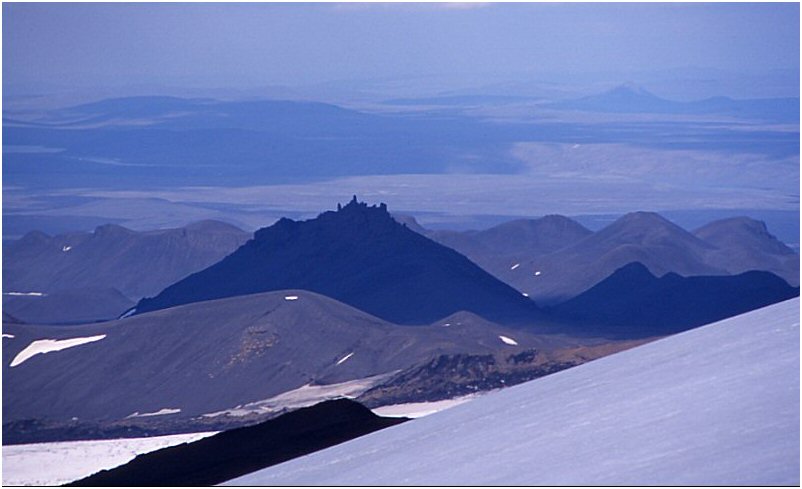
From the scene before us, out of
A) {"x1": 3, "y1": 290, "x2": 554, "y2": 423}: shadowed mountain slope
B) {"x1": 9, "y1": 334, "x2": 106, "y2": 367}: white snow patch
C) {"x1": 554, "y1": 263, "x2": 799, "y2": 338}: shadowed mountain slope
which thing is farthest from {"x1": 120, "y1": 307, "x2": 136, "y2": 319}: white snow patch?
{"x1": 554, "y1": 263, "x2": 799, "y2": 338}: shadowed mountain slope

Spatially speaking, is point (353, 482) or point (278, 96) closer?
point (353, 482)

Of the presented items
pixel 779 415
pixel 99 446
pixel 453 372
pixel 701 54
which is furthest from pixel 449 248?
pixel 779 415

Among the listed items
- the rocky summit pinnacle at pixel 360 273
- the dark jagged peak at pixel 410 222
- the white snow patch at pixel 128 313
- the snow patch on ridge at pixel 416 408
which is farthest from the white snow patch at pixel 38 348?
the dark jagged peak at pixel 410 222

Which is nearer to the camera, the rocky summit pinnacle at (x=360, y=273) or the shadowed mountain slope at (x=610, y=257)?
the rocky summit pinnacle at (x=360, y=273)

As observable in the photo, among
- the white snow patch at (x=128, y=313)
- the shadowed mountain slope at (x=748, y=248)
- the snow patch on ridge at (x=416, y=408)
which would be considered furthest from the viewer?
the shadowed mountain slope at (x=748, y=248)

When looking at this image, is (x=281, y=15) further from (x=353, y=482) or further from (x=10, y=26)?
(x=353, y=482)

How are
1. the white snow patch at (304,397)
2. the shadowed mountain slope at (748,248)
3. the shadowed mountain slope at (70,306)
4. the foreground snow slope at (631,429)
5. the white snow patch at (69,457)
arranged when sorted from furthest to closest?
the shadowed mountain slope at (748,248), the shadowed mountain slope at (70,306), the white snow patch at (304,397), the white snow patch at (69,457), the foreground snow slope at (631,429)

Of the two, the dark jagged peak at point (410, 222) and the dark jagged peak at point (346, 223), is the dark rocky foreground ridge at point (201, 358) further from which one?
the dark jagged peak at point (410, 222)

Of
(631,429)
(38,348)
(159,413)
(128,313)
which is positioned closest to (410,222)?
(128,313)
